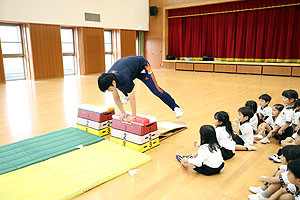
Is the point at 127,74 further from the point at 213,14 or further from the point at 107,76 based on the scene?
the point at 213,14

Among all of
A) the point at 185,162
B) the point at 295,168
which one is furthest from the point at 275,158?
the point at 295,168

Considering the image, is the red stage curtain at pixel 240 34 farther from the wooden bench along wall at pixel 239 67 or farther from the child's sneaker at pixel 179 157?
the child's sneaker at pixel 179 157

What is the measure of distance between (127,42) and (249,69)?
6.16m

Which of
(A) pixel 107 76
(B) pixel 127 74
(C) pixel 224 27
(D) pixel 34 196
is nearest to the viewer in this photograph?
(D) pixel 34 196

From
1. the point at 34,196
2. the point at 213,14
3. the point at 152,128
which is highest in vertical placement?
the point at 213,14

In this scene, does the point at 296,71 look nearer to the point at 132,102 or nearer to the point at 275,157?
the point at 275,157

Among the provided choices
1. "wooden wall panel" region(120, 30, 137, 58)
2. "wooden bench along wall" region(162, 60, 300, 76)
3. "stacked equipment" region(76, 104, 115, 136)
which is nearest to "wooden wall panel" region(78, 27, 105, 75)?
"wooden wall panel" region(120, 30, 137, 58)

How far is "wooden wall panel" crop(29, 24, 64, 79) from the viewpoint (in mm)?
9203

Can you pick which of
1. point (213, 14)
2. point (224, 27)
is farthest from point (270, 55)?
point (213, 14)

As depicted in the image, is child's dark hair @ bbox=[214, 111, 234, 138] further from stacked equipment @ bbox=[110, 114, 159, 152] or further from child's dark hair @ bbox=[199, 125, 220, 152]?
stacked equipment @ bbox=[110, 114, 159, 152]

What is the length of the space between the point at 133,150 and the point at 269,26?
31.1 feet

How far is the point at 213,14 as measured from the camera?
1136cm

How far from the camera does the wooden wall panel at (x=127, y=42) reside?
12383 mm

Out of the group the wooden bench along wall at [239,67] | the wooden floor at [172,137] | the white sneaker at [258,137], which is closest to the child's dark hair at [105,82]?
the wooden floor at [172,137]
